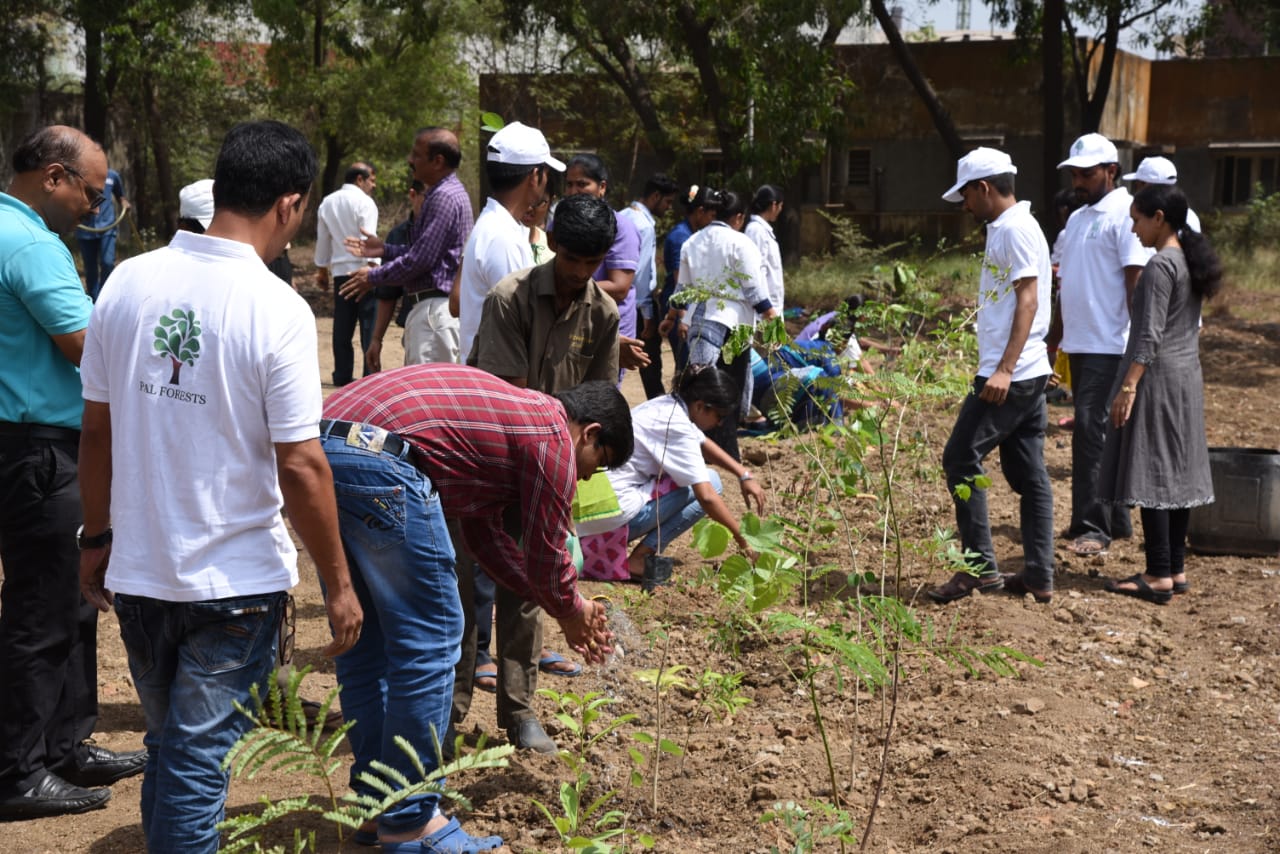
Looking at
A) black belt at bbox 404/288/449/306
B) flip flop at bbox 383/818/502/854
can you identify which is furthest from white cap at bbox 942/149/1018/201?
flip flop at bbox 383/818/502/854

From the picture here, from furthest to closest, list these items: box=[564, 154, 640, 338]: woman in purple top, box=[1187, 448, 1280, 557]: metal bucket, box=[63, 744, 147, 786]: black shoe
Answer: box=[1187, 448, 1280, 557]: metal bucket → box=[564, 154, 640, 338]: woman in purple top → box=[63, 744, 147, 786]: black shoe

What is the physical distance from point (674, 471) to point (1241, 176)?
75.1 feet

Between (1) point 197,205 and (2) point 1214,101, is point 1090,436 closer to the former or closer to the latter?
(1) point 197,205

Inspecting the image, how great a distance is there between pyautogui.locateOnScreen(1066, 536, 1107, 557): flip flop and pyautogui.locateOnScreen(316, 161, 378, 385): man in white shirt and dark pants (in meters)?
4.50

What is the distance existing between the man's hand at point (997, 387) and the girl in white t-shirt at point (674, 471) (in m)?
1.04

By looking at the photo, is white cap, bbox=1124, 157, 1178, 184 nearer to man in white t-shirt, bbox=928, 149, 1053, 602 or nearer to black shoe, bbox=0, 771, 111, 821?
man in white t-shirt, bbox=928, 149, 1053, 602

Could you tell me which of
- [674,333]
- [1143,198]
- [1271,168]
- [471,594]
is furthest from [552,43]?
[471,594]

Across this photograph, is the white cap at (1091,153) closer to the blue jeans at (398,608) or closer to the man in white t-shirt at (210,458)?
the blue jeans at (398,608)

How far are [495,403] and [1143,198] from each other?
3.68m

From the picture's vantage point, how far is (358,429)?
297 centimetres

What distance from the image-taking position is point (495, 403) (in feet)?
10.2

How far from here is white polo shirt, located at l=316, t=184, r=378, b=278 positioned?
28.6 feet

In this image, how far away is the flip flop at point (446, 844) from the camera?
3189 millimetres

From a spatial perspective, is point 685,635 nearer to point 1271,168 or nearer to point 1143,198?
point 1143,198
